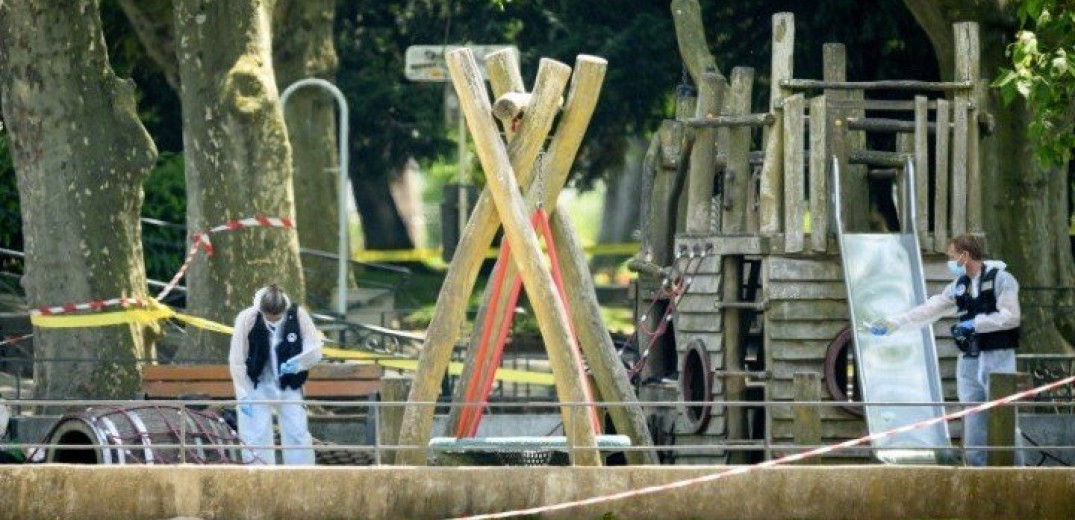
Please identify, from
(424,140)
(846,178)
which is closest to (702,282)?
(846,178)

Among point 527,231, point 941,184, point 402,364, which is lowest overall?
point 402,364

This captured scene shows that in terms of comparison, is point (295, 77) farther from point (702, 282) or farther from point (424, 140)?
point (702, 282)

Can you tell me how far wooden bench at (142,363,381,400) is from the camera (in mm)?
22372

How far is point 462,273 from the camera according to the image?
17328 mm

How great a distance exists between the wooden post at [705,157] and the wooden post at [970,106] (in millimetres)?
2150

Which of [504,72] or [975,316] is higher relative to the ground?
[504,72]

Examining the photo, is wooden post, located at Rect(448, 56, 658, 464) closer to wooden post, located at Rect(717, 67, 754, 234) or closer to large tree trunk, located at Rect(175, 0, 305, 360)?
wooden post, located at Rect(717, 67, 754, 234)

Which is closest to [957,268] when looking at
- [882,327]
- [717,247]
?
[882,327]

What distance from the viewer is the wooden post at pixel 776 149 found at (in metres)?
20.5

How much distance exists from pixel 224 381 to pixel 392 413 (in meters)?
4.80

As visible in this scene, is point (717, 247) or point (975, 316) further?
point (717, 247)

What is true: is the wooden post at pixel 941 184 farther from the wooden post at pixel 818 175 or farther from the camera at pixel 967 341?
the camera at pixel 967 341

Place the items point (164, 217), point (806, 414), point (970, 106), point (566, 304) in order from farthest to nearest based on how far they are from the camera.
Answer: point (164, 217), point (970, 106), point (566, 304), point (806, 414)

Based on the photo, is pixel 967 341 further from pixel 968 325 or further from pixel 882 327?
pixel 882 327
